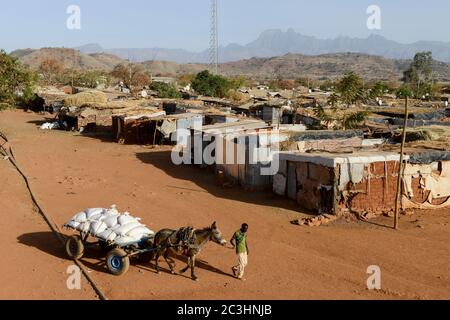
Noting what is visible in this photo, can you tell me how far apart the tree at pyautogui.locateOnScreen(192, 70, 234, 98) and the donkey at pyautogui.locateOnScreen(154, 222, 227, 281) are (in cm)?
4456

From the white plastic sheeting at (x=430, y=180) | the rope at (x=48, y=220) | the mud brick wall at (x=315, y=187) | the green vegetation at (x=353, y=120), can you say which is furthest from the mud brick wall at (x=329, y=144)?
the rope at (x=48, y=220)

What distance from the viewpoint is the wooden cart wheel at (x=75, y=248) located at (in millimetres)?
10609

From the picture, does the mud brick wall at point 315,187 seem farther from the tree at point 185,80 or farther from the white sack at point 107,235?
the tree at point 185,80

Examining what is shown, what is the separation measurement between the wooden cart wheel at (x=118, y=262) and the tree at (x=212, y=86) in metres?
44.6

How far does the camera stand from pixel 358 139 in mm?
19344

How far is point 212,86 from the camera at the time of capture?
181ft

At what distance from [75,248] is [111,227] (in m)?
1.08

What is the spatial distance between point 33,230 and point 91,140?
1661 centimetres

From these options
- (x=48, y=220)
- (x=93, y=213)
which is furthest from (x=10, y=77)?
(x=93, y=213)

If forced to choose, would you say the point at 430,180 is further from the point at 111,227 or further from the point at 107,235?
the point at 107,235

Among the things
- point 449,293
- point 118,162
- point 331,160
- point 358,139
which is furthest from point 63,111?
point 449,293
